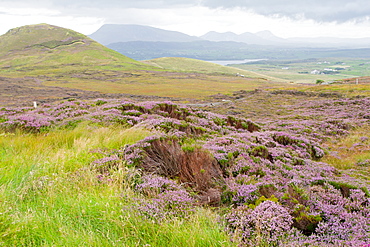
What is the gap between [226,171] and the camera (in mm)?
6785

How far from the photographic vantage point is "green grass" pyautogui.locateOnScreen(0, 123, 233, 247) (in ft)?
11.6

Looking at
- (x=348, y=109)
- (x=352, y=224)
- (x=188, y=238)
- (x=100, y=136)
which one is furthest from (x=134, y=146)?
(x=348, y=109)

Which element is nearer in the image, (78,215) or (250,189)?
(78,215)

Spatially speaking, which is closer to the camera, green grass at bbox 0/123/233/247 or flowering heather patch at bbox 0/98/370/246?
green grass at bbox 0/123/233/247

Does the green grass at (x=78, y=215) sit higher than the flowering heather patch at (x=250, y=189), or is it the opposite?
the green grass at (x=78, y=215)

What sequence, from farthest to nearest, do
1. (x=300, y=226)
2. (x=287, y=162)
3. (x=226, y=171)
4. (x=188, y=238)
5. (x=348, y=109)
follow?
1. (x=348, y=109)
2. (x=287, y=162)
3. (x=226, y=171)
4. (x=300, y=226)
5. (x=188, y=238)

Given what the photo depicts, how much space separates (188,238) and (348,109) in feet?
113

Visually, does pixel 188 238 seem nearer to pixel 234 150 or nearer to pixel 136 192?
pixel 136 192

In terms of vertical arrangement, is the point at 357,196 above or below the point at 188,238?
below

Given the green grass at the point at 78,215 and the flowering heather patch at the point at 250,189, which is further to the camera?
the flowering heather patch at the point at 250,189

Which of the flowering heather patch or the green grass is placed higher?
the green grass

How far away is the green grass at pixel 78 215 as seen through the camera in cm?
355

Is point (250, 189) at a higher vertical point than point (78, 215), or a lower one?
lower

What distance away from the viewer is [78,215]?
4.09 metres
